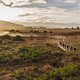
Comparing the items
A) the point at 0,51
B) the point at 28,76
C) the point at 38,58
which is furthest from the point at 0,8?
the point at 28,76

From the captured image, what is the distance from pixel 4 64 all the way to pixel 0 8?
43594 millimetres

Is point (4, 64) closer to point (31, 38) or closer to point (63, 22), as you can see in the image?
point (31, 38)

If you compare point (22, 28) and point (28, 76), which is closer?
point (28, 76)

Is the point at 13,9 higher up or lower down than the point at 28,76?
higher up

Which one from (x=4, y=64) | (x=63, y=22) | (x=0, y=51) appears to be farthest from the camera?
(x=63, y=22)

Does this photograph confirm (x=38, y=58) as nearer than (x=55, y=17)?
Yes

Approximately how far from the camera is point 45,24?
77625mm

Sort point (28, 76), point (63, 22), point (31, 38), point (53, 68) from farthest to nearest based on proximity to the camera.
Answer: point (63, 22)
point (31, 38)
point (53, 68)
point (28, 76)

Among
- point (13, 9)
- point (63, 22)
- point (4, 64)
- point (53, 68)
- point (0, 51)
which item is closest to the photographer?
point (53, 68)

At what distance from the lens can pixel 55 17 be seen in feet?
250

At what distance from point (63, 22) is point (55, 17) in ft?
6.41

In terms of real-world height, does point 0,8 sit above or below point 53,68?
above

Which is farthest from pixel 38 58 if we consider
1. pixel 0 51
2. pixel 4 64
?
pixel 0 51

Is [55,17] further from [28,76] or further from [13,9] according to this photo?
[28,76]
